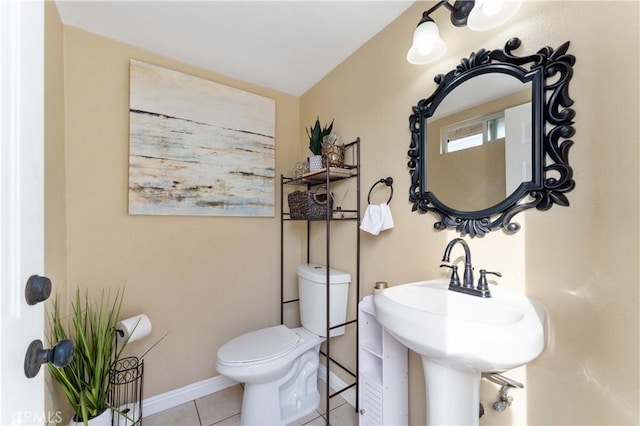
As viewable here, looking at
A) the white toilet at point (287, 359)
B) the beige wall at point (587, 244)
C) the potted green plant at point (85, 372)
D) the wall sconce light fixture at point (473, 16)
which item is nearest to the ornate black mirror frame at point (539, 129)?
the beige wall at point (587, 244)

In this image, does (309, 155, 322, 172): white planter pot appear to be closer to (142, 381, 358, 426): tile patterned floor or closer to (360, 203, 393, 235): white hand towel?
(360, 203, 393, 235): white hand towel

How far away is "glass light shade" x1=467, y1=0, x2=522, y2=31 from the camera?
34.0 inches

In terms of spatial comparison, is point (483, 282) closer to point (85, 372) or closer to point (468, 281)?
point (468, 281)

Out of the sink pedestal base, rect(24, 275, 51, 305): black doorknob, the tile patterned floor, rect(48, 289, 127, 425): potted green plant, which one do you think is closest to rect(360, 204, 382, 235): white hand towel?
the sink pedestal base

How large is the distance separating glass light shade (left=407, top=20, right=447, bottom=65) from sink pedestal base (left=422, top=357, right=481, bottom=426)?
1194 mm

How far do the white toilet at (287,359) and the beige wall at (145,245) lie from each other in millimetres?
389

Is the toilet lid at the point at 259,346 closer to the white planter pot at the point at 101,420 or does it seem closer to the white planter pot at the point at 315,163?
the white planter pot at the point at 101,420

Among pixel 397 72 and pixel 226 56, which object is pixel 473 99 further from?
pixel 226 56

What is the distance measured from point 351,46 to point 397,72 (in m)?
0.43

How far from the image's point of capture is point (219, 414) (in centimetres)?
163

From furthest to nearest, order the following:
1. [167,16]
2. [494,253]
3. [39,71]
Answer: [167,16] → [494,253] → [39,71]

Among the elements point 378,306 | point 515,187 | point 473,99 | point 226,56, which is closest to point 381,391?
point 378,306

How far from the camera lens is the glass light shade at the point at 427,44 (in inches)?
42.1

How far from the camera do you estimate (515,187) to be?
38.3 inches
